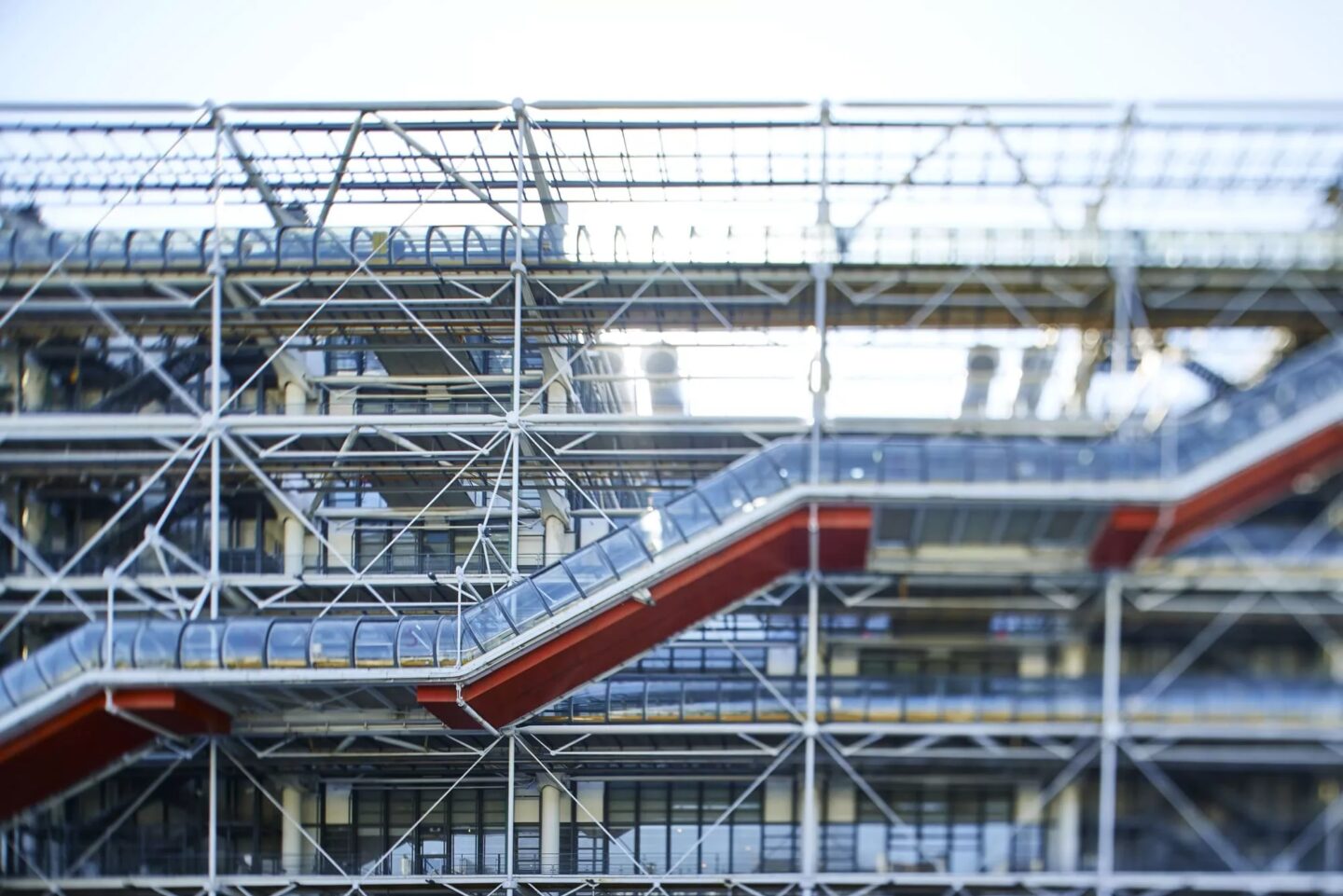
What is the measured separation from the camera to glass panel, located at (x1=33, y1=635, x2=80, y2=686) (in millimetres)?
15164

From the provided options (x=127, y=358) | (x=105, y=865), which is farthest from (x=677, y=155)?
(x=105, y=865)

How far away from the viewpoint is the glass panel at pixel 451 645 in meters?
15.1

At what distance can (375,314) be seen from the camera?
17.2m

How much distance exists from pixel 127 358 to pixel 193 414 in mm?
1962

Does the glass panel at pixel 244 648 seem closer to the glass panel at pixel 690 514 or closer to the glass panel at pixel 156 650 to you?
the glass panel at pixel 156 650

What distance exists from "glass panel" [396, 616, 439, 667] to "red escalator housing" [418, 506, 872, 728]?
0.37 metres

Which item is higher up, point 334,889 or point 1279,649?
point 1279,649

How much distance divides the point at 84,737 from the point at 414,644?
Result: 4.52 m

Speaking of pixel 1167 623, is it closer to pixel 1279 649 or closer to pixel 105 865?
pixel 1279 649

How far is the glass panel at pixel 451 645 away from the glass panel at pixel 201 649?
267 cm

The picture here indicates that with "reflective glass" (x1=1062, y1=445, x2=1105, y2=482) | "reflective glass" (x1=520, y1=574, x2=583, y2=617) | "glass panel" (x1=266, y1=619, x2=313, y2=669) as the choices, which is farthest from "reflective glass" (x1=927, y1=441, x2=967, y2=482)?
"glass panel" (x1=266, y1=619, x2=313, y2=669)

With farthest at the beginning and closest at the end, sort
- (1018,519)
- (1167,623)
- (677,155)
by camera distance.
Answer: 1. (677,155)
2. (1167,623)
3. (1018,519)

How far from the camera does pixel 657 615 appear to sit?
50.9 ft

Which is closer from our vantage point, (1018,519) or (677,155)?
(1018,519)
